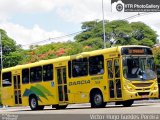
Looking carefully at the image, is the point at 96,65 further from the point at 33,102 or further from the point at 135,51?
the point at 33,102

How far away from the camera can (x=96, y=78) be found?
74.4 feet

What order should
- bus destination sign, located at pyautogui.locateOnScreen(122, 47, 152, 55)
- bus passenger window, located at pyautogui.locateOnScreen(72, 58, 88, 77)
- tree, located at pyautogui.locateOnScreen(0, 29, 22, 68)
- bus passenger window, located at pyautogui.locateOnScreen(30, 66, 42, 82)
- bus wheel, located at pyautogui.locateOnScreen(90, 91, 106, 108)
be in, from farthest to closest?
tree, located at pyautogui.locateOnScreen(0, 29, 22, 68) < bus passenger window, located at pyautogui.locateOnScreen(30, 66, 42, 82) < bus passenger window, located at pyautogui.locateOnScreen(72, 58, 88, 77) < bus wheel, located at pyautogui.locateOnScreen(90, 91, 106, 108) < bus destination sign, located at pyautogui.locateOnScreen(122, 47, 152, 55)

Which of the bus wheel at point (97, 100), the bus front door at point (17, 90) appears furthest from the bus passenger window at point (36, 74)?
the bus wheel at point (97, 100)

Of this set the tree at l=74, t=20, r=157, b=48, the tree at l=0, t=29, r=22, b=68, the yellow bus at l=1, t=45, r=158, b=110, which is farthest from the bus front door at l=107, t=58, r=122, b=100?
the tree at l=0, t=29, r=22, b=68

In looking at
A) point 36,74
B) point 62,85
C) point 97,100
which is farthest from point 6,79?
Answer: point 97,100

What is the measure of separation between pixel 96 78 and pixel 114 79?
1199 millimetres

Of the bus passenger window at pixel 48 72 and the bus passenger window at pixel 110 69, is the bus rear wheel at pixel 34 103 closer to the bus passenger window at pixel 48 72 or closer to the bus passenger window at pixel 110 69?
the bus passenger window at pixel 48 72

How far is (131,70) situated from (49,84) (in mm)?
6139

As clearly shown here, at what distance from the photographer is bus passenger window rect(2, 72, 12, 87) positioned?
29938mm

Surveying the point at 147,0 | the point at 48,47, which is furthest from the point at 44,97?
the point at 48,47

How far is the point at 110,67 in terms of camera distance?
2198 centimetres

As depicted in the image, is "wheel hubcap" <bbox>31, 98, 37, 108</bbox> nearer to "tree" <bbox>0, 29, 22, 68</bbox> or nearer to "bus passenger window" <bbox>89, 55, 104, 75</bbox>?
"bus passenger window" <bbox>89, 55, 104, 75</bbox>

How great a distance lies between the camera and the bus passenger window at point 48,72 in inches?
1022

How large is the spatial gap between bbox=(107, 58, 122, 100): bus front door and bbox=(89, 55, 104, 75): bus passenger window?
1.46 ft
